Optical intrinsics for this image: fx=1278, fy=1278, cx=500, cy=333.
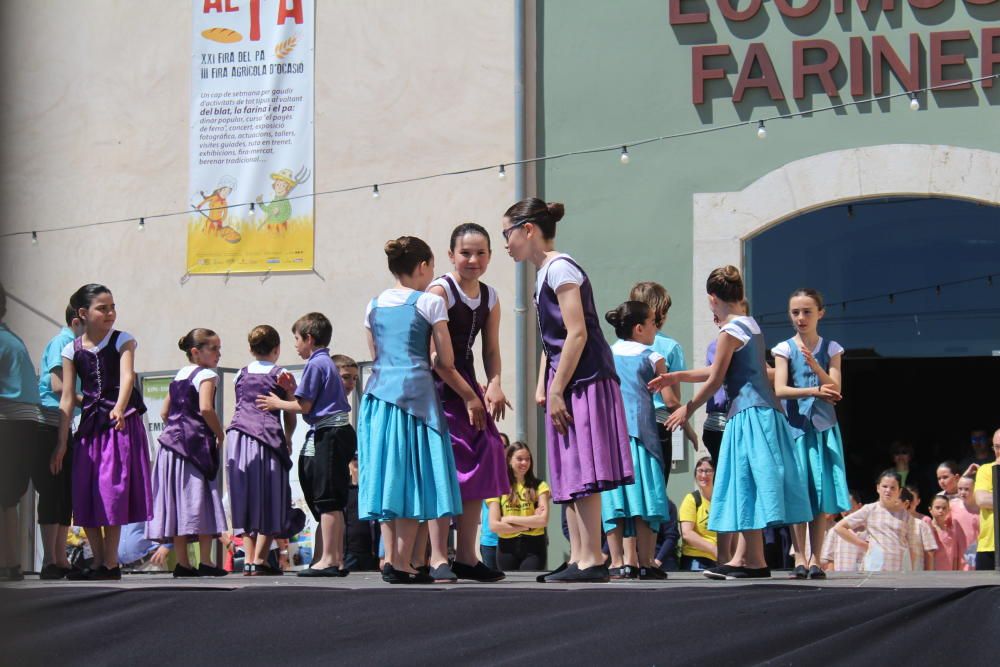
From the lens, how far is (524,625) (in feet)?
13.4

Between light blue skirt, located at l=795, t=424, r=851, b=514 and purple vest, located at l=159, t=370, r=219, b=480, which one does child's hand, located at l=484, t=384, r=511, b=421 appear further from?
purple vest, located at l=159, t=370, r=219, b=480

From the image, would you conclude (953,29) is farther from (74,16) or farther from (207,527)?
(74,16)

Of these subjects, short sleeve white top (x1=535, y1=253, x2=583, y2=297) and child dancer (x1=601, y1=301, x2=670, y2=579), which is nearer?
short sleeve white top (x1=535, y1=253, x2=583, y2=297)

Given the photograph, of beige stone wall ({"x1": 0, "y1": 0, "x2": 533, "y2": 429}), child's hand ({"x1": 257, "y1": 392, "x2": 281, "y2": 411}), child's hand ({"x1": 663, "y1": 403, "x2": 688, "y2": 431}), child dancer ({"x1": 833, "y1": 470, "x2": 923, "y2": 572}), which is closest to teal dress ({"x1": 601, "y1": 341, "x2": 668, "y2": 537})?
child's hand ({"x1": 663, "y1": 403, "x2": 688, "y2": 431})

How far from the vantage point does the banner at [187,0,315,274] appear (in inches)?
424

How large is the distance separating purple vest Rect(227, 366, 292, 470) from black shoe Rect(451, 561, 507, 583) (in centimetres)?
234

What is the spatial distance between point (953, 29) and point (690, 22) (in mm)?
1962

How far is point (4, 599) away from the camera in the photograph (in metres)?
0.95

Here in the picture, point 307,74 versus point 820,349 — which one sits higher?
point 307,74

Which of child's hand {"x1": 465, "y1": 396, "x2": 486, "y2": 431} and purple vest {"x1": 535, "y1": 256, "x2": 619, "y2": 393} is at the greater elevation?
purple vest {"x1": 535, "y1": 256, "x2": 619, "y2": 393}

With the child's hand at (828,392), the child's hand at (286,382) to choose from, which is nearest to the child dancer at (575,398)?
the child's hand at (828,392)

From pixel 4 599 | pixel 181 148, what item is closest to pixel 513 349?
pixel 181 148

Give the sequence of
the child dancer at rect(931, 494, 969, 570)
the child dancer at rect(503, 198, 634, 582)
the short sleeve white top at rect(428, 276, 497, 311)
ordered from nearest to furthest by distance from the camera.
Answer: the child dancer at rect(503, 198, 634, 582), the short sleeve white top at rect(428, 276, 497, 311), the child dancer at rect(931, 494, 969, 570)

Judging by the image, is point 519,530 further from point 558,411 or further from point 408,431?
point 558,411
